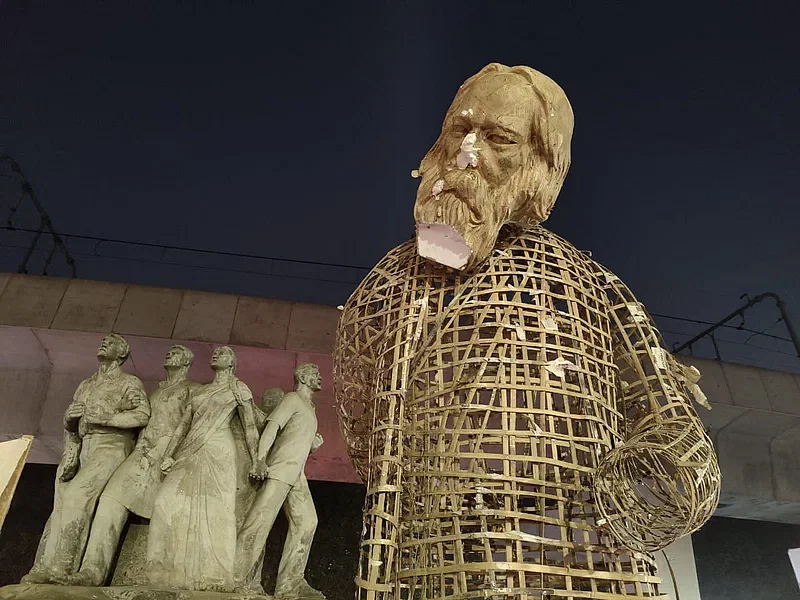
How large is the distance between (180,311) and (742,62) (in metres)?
3.52

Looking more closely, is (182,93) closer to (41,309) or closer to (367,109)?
(367,109)

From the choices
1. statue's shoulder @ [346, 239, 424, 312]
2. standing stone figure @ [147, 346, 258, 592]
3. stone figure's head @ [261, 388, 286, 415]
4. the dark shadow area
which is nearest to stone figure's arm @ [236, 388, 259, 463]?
standing stone figure @ [147, 346, 258, 592]

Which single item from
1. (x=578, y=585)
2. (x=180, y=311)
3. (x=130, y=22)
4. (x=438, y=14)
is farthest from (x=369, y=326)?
(x=130, y=22)

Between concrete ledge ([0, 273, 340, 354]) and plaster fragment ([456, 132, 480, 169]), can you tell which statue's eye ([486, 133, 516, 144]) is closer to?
plaster fragment ([456, 132, 480, 169])

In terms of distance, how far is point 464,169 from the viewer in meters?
1.07

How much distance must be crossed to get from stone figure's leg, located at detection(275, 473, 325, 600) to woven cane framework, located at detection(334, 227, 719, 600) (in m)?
0.58

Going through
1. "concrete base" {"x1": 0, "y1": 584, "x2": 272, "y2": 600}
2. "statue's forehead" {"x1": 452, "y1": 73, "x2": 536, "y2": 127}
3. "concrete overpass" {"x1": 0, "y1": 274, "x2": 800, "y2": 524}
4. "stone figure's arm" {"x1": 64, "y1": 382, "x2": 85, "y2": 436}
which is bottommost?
"concrete base" {"x1": 0, "y1": 584, "x2": 272, "y2": 600}

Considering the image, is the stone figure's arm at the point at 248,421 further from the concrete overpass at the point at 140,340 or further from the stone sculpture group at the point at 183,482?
the concrete overpass at the point at 140,340

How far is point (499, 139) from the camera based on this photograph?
107 centimetres

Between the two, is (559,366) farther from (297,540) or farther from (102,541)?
(102,541)

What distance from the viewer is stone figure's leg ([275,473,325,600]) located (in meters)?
1.59

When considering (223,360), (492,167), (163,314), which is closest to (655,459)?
(492,167)

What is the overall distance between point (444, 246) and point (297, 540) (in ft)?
3.37

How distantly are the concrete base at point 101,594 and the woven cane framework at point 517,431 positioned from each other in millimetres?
432
